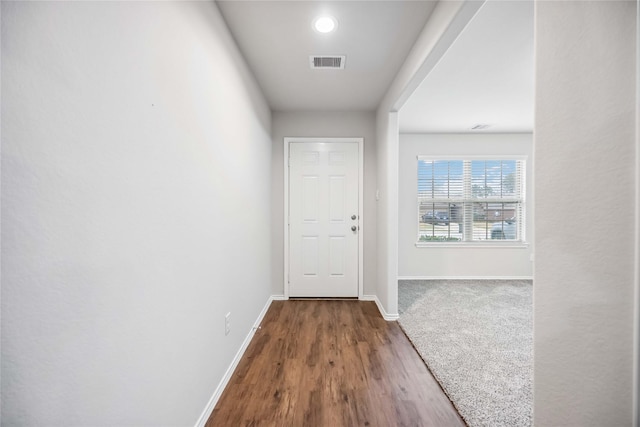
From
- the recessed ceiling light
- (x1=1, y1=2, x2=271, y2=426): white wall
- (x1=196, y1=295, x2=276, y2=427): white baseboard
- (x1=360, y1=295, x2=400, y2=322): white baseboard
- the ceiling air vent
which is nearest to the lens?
Result: (x1=1, y1=2, x2=271, y2=426): white wall

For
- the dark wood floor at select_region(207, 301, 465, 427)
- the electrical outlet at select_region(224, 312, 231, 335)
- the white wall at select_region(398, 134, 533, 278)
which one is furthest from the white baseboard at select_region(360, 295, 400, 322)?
the electrical outlet at select_region(224, 312, 231, 335)

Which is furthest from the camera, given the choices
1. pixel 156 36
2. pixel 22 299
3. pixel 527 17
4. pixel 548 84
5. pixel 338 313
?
pixel 338 313

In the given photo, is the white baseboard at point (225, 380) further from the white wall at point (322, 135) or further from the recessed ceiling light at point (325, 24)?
the recessed ceiling light at point (325, 24)

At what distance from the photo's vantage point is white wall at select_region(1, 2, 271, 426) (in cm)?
59

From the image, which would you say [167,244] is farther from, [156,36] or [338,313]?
[338,313]

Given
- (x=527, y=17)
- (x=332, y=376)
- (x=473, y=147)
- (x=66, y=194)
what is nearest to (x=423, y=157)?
(x=473, y=147)

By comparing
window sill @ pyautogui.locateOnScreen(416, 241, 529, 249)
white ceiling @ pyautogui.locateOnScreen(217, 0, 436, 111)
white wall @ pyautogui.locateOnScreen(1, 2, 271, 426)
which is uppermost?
white ceiling @ pyautogui.locateOnScreen(217, 0, 436, 111)

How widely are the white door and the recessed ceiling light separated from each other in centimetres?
166

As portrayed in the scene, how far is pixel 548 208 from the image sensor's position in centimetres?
79

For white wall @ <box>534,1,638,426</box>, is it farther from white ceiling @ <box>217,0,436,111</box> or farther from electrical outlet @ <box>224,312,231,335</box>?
electrical outlet @ <box>224,312,231,335</box>

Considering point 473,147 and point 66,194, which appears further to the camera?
point 473,147

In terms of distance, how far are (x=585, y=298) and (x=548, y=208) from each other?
26 centimetres

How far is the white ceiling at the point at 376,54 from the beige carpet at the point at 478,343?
242 centimetres

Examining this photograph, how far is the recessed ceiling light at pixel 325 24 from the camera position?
Answer: 179cm
